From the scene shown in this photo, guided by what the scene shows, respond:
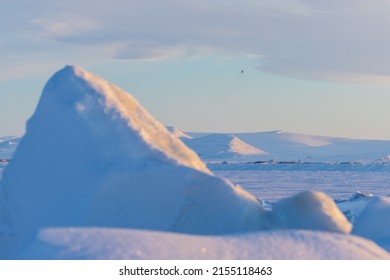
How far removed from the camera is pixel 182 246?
14.0 feet

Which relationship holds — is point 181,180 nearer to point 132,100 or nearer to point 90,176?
point 90,176

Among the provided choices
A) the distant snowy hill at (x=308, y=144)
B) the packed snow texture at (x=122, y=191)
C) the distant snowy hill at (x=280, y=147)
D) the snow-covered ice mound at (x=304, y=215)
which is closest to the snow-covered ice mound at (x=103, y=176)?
the packed snow texture at (x=122, y=191)

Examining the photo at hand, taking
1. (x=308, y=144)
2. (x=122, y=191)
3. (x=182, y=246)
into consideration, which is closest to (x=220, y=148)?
(x=308, y=144)

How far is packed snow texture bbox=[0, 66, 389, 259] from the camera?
17.1 feet

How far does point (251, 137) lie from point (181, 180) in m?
159

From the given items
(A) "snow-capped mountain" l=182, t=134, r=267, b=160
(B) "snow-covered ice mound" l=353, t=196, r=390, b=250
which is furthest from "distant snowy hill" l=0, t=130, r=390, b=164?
(B) "snow-covered ice mound" l=353, t=196, r=390, b=250

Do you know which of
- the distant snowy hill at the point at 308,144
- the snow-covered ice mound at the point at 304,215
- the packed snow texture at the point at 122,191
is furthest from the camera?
the distant snowy hill at the point at 308,144

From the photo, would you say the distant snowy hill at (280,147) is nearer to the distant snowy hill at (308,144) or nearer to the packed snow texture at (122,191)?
the distant snowy hill at (308,144)

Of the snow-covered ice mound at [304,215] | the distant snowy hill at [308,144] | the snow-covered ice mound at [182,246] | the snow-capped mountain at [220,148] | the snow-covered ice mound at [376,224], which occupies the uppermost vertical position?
the snow-covered ice mound at [182,246]

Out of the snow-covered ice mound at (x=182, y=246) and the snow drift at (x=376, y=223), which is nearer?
the snow-covered ice mound at (x=182, y=246)

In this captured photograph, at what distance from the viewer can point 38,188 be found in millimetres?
5680
